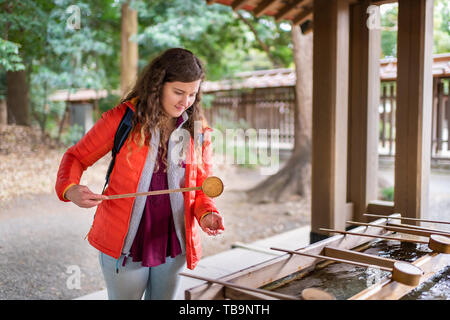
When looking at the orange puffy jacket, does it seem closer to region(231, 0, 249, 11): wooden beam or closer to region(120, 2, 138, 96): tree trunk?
region(231, 0, 249, 11): wooden beam

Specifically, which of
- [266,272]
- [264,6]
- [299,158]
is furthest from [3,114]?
[299,158]

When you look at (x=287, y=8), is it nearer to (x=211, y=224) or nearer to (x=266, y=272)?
(x=211, y=224)

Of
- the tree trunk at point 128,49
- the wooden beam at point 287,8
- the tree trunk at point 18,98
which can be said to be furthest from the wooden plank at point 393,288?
the tree trunk at point 128,49

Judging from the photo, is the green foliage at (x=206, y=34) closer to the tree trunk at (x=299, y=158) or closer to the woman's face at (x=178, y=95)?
the tree trunk at (x=299, y=158)

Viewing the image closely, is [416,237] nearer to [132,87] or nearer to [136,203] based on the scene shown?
[136,203]

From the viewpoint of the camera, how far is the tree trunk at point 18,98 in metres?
3.05

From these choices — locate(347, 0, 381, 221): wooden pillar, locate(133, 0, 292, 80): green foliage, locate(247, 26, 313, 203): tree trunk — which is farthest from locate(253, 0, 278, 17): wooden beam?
locate(247, 26, 313, 203): tree trunk

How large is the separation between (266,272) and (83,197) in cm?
68

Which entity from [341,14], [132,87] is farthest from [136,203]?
[341,14]

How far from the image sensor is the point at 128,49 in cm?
609

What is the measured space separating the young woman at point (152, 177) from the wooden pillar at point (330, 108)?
1395 mm

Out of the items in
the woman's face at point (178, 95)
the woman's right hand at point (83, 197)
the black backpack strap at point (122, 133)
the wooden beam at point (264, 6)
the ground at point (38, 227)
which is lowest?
the ground at point (38, 227)

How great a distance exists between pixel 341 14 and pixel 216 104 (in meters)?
6.14

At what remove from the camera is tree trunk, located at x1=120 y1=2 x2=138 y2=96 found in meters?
5.96
